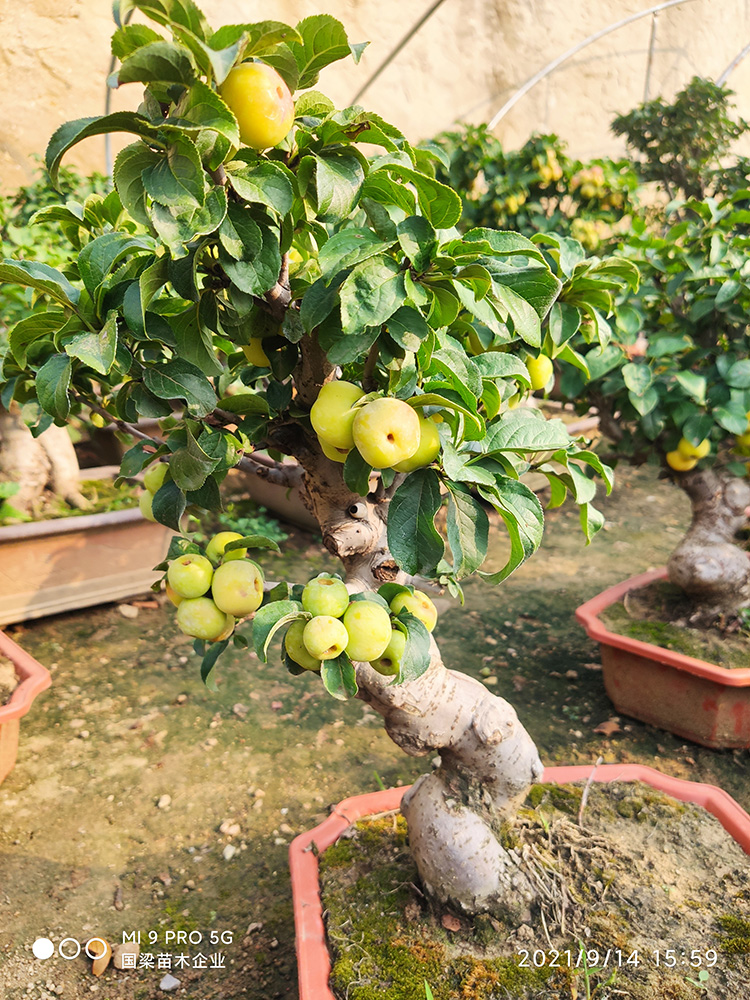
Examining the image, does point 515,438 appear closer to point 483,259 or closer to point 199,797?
point 483,259

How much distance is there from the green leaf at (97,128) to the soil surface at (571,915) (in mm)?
1270

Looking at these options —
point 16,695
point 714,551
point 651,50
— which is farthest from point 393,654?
point 651,50

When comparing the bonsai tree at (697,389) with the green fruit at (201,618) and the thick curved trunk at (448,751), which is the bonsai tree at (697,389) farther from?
the green fruit at (201,618)

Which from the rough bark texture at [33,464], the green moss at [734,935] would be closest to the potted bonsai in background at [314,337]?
the green moss at [734,935]

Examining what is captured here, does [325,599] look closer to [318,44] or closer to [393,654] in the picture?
[393,654]

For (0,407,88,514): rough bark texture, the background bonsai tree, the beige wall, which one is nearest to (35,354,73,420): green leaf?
the background bonsai tree

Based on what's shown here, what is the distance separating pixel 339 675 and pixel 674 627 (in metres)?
1.78

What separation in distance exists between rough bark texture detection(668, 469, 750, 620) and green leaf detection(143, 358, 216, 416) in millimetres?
1952

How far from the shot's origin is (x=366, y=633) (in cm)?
89

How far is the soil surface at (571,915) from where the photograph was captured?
3.74 ft

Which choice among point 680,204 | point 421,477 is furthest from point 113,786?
point 680,204

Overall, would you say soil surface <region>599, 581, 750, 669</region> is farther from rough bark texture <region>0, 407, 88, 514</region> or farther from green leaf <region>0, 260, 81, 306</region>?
rough bark texture <region>0, 407, 88, 514</region>

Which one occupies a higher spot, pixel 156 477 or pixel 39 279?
pixel 39 279

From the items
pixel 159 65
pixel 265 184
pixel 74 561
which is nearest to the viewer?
pixel 159 65
